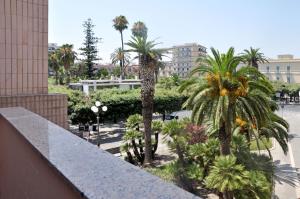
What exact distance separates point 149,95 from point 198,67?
5.52 metres

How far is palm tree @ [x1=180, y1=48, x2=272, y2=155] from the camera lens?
13.9 metres

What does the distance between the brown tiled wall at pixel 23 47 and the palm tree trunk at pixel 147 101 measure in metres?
13.6

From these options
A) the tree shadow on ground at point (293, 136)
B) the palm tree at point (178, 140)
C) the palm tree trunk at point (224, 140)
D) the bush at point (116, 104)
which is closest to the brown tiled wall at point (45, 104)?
the palm tree trunk at point (224, 140)

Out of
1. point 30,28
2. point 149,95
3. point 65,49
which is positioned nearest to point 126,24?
point 65,49

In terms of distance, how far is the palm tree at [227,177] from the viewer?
1177cm

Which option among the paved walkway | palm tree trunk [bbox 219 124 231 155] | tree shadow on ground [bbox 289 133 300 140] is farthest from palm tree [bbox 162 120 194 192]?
tree shadow on ground [bbox 289 133 300 140]

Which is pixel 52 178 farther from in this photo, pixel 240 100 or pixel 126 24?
pixel 126 24

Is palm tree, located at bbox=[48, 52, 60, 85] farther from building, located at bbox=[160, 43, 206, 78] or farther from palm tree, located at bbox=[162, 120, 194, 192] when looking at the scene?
building, located at bbox=[160, 43, 206, 78]

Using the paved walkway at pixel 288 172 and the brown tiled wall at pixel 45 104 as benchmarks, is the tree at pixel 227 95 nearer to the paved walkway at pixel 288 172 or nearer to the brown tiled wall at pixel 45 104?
the paved walkway at pixel 288 172

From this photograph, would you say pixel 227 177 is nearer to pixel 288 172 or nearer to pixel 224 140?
pixel 224 140

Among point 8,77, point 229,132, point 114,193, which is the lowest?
point 229,132

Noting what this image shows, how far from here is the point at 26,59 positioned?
580 cm

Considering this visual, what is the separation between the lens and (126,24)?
7225cm

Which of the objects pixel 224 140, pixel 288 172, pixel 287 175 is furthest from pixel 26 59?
pixel 288 172
